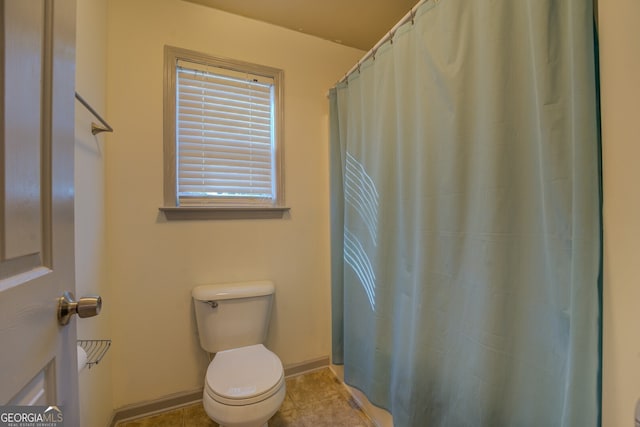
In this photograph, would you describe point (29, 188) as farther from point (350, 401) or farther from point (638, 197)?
point (350, 401)

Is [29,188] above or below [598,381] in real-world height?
above

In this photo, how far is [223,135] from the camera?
1.67 metres

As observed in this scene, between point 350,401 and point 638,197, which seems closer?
point 638,197

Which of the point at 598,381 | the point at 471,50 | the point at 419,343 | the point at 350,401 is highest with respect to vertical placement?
the point at 471,50

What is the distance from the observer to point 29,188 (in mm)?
458

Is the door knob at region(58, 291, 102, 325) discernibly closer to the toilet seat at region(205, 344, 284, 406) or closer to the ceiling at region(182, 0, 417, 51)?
the toilet seat at region(205, 344, 284, 406)

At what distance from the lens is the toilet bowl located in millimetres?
1069

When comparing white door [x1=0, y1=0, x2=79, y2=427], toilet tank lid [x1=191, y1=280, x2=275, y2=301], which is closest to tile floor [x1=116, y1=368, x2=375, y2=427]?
toilet tank lid [x1=191, y1=280, x2=275, y2=301]

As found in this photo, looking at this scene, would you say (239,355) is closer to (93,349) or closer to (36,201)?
(93,349)

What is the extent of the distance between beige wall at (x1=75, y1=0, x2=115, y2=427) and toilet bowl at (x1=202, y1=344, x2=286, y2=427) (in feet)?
1.64

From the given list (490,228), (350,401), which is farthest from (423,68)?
(350,401)

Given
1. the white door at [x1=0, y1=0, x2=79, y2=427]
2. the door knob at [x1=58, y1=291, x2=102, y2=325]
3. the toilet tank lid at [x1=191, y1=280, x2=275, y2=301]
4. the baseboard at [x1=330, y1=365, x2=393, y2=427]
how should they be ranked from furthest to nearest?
the toilet tank lid at [x1=191, y1=280, x2=275, y2=301] → the baseboard at [x1=330, y1=365, x2=393, y2=427] → the door knob at [x1=58, y1=291, x2=102, y2=325] → the white door at [x1=0, y1=0, x2=79, y2=427]

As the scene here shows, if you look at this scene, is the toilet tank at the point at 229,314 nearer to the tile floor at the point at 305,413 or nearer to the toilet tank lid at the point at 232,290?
the toilet tank lid at the point at 232,290

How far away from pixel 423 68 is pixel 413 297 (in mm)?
929
